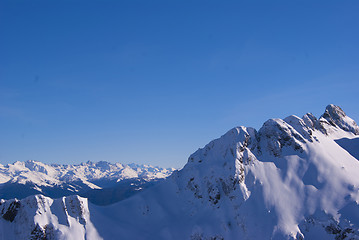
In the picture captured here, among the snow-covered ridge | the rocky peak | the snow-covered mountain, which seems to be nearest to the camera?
the snow-covered ridge

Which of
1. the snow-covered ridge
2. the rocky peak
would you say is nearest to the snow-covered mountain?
the snow-covered ridge

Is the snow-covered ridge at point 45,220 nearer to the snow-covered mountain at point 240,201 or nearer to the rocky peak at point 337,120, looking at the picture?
the snow-covered mountain at point 240,201

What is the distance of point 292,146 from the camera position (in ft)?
287

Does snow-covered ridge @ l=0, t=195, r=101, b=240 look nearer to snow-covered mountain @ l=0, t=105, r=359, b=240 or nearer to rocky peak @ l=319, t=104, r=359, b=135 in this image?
snow-covered mountain @ l=0, t=105, r=359, b=240

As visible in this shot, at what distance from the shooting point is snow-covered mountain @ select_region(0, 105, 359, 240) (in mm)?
69812

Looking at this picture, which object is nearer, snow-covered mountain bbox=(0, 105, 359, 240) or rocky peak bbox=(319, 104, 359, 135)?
snow-covered mountain bbox=(0, 105, 359, 240)

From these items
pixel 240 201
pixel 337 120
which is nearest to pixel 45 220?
pixel 240 201

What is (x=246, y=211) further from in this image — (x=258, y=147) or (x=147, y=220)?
(x=147, y=220)

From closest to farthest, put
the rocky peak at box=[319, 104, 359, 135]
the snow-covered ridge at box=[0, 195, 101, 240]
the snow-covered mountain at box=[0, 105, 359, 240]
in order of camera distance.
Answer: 1. the snow-covered ridge at box=[0, 195, 101, 240]
2. the snow-covered mountain at box=[0, 105, 359, 240]
3. the rocky peak at box=[319, 104, 359, 135]

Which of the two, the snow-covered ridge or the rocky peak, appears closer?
the snow-covered ridge

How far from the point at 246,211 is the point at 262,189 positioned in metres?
7.92

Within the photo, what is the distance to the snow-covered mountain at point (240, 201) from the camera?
69.8 meters

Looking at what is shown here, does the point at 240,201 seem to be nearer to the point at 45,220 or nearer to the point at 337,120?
the point at 45,220

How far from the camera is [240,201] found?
251ft
